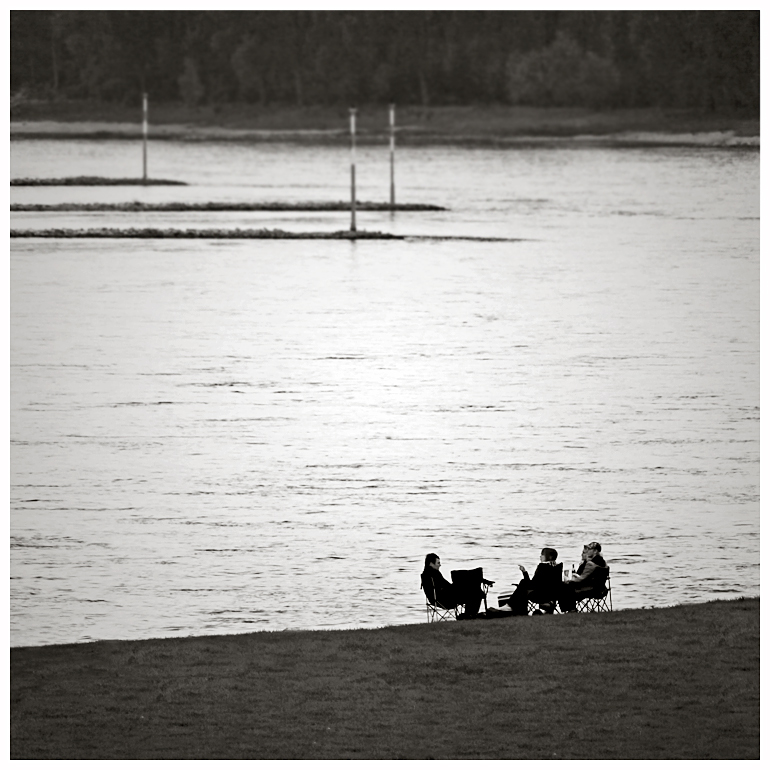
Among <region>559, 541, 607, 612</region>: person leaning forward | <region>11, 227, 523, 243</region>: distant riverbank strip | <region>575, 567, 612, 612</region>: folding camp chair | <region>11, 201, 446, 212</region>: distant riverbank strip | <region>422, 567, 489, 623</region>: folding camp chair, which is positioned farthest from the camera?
<region>11, 201, 446, 212</region>: distant riverbank strip

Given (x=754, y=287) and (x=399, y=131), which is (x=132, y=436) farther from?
(x=399, y=131)

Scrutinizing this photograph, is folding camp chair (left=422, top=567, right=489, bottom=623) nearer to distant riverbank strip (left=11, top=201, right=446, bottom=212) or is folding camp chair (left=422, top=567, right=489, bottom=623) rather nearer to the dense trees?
the dense trees

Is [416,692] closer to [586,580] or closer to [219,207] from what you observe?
[586,580]

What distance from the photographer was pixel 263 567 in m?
12.1

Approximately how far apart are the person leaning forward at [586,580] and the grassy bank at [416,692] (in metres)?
0.23

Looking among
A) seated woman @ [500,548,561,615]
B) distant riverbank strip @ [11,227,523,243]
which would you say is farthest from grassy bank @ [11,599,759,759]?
distant riverbank strip @ [11,227,523,243]

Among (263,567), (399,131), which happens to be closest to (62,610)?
(263,567)

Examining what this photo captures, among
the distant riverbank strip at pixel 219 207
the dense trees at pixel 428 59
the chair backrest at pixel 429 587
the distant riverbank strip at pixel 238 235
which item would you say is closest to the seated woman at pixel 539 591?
the chair backrest at pixel 429 587

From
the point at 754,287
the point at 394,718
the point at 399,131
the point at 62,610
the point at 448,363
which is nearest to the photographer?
the point at 394,718

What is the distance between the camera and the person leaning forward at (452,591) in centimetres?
1028

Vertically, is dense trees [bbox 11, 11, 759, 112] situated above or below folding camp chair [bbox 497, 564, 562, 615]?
above

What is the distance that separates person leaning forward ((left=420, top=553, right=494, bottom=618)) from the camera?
10.3m

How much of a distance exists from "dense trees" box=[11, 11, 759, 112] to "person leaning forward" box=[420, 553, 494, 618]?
2588 centimetres

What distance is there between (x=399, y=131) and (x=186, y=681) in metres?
95.1
